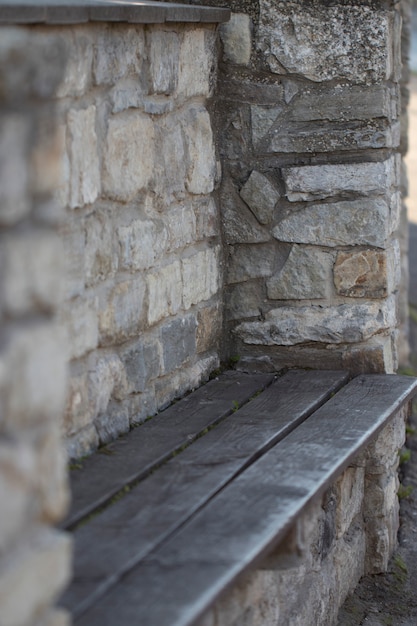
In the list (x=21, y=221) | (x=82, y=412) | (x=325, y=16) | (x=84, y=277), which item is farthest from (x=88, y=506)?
(x=325, y=16)

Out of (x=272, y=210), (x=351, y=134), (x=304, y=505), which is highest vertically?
(x=351, y=134)

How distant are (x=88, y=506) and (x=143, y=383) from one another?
702mm

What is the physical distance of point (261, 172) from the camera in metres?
3.43

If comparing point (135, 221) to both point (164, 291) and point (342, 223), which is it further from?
point (342, 223)

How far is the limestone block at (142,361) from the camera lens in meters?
2.83

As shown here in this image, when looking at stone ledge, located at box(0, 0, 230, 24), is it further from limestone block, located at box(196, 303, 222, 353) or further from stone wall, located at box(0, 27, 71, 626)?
limestone block, located at box(196, 303, 222, 353)

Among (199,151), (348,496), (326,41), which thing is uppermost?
(326,41)

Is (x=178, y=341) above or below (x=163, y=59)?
below

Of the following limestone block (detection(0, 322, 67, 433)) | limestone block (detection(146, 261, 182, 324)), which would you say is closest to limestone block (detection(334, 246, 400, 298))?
limestone block (detection(146, 261, 182, 324))

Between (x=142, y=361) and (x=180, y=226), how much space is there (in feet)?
1.57

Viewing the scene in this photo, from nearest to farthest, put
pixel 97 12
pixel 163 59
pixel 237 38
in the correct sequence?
pixel 97 12, pixel 163 59, pixel 237 38

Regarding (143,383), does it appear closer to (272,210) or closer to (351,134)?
(272,210)

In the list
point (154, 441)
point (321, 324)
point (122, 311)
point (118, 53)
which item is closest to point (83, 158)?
point (118, 53)

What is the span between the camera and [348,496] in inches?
135
